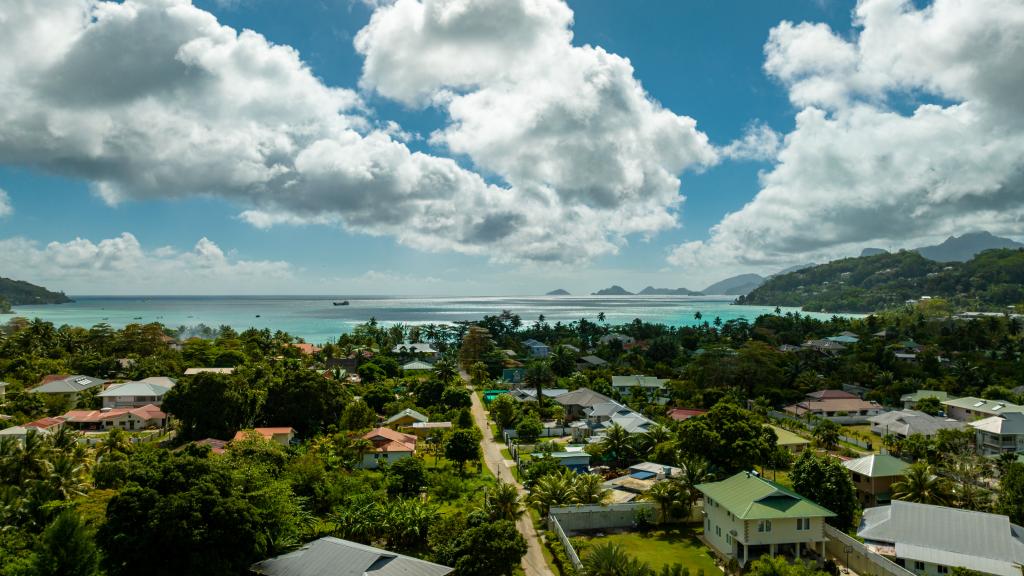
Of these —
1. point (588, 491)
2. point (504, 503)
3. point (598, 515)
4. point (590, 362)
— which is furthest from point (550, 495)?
point (590, 362)

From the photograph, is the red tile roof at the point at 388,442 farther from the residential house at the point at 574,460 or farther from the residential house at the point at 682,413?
the residential house at the point at 682,413

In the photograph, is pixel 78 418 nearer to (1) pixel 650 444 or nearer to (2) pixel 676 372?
(1) pixel 650 444

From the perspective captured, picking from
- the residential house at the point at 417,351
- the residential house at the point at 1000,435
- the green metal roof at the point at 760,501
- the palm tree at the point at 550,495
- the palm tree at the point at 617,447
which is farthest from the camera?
the residential house at the point at 417,351

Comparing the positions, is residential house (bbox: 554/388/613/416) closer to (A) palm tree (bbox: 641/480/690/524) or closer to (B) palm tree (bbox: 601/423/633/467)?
(B) palm tree (bbox: 601/423/633/467)

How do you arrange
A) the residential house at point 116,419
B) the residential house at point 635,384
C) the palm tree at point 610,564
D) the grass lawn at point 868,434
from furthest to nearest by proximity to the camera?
the residential house at point 635,384 → the residential house at point 116,419 → the grass lawn at point 868,434 → the palm tree at point 610,564

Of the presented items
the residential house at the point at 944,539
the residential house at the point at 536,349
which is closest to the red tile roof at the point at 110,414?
the residential house at the point at 944,539

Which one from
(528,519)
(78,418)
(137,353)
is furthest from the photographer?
(137,353)

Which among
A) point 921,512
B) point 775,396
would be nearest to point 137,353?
point 775,396
